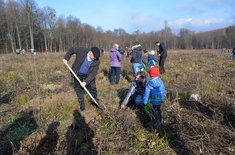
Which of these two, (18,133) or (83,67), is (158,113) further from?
(18,133)

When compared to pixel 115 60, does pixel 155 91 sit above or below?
below

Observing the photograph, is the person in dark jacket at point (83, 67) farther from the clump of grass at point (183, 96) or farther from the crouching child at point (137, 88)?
the clump of grass at point (183, 96)

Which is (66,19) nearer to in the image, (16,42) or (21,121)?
(16,42)

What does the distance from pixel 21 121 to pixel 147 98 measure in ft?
9.68

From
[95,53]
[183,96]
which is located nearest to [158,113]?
[95,53]

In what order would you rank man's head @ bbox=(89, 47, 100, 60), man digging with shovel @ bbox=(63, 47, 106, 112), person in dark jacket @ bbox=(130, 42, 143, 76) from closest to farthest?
man's head @ bbox=(89, 47, 100, 60) → man digging with shovel @ bbox=(63, 47, 106, 112) → person in dark jacket @ bbox=(130, 42, 143, 76)

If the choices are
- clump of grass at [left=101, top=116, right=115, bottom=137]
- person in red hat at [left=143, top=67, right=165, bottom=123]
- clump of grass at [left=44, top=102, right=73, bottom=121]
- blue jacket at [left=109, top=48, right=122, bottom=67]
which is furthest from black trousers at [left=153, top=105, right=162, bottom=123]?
blue jacket at [left=109, top=48, right=122, bottom=67]

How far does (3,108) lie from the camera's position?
689 centimetres

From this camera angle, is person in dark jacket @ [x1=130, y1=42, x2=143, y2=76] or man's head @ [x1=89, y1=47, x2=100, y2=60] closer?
man's head @ [x1=89, y1=47, x2=100, y2=60]

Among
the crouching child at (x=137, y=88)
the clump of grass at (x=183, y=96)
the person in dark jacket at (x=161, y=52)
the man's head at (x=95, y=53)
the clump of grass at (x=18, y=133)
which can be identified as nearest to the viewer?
→ the clump of grass at (x=18, y=133)

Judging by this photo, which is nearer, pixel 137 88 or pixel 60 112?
→ pixel 60 112

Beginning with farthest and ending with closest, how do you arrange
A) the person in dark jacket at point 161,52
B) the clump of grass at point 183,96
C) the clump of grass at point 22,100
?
the person in dark jacket at point 161,52, the clump of grass at point 22,100, the clump of grass at point 183,96

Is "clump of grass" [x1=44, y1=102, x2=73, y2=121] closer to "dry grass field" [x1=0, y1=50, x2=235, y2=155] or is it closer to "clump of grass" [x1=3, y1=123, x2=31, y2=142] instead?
"dry grass field" [x1=0, y1=50, x2=235, y2=155]

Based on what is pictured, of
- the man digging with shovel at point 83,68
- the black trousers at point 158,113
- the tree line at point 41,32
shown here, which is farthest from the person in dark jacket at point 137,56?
the tree line at point 41,32
